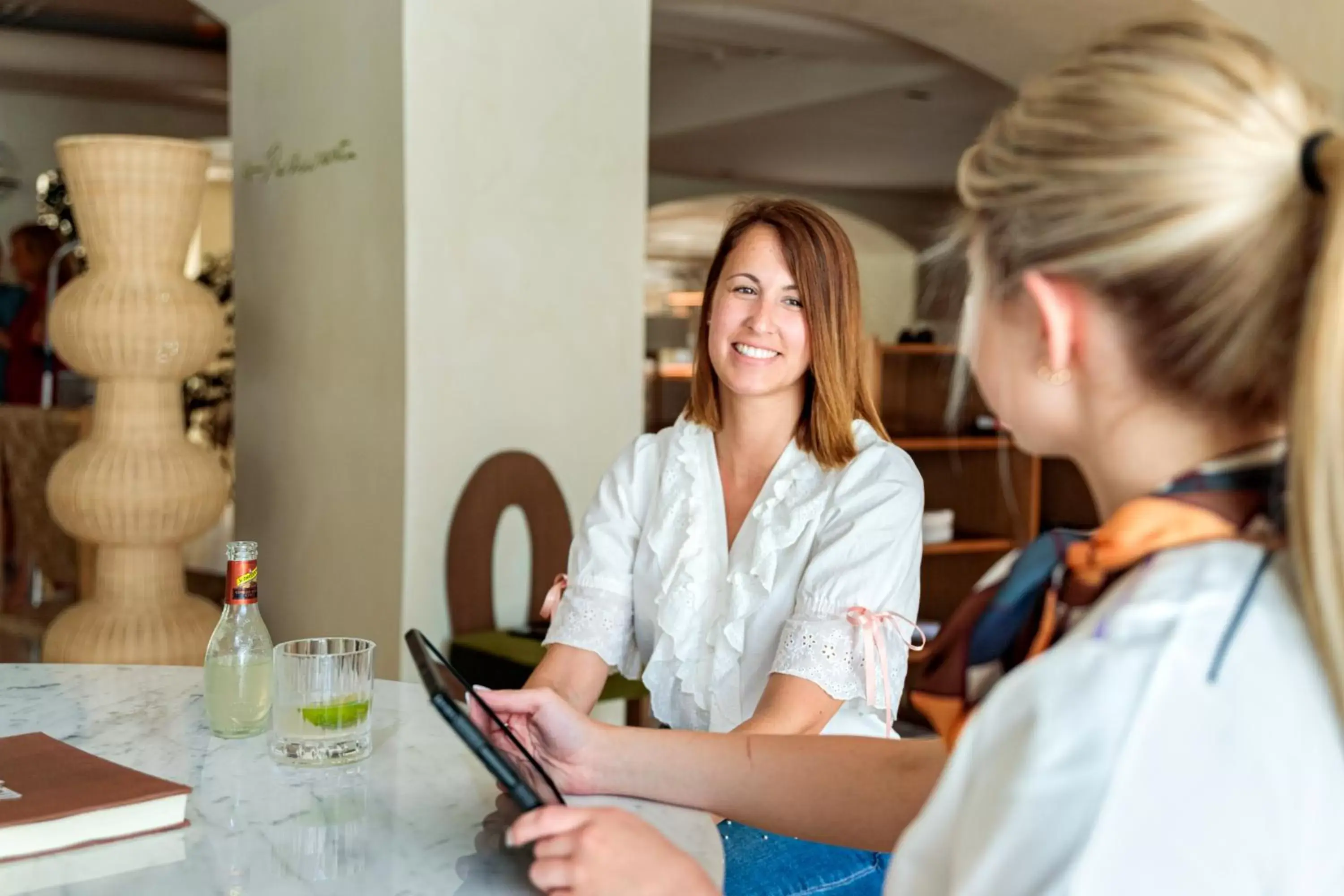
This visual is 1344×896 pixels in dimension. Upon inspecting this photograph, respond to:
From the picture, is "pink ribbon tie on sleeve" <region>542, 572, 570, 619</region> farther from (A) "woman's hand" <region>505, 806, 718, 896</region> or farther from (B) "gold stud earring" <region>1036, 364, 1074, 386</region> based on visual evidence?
(B) "gold stud earring" <region>1036, 364, 1074, 386</region>

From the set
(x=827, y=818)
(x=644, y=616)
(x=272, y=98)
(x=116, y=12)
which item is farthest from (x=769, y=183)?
(x=827, y=818)

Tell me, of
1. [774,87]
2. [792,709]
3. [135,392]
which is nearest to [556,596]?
[792,709]

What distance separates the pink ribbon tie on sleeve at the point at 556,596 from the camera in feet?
6.64

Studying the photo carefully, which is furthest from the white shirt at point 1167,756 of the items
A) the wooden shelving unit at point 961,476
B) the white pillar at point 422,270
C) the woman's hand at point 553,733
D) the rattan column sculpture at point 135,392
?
the wooden shelving unit at point 961,476

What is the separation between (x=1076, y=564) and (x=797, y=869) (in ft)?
2.70

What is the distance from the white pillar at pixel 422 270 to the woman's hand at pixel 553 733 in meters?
1.95

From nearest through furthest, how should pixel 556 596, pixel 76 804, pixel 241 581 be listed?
pixel 76 804, pixel 241 581, pixel 556 596

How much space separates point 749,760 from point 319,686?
0.43 m

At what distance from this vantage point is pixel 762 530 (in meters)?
1.84

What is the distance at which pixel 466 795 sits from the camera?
129cm

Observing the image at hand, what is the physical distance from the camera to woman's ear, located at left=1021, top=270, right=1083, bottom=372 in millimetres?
869

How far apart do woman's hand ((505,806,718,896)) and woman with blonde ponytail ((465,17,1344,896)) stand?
213 mm

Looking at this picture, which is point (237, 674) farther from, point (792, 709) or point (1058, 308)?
point (1058, 308)

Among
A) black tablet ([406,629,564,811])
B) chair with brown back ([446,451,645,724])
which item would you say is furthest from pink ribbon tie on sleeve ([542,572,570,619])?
chair with brown back ([446,451,645,724])
